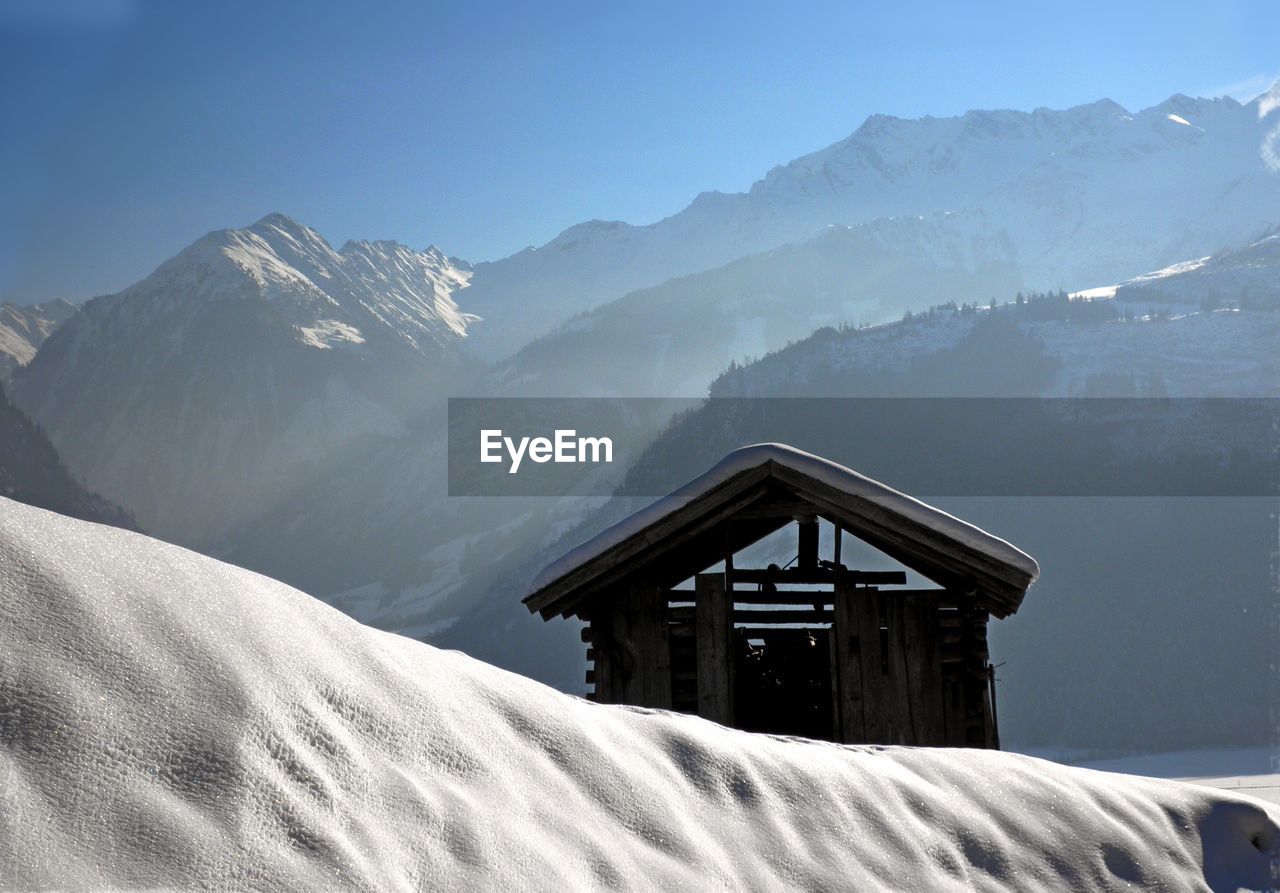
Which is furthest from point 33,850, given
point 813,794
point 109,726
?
point 813,794

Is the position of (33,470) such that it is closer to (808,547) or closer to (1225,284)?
(1225,284)

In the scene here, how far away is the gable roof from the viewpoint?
8.73 meters

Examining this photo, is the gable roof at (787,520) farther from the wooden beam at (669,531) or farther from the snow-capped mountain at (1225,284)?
the snow-capped mountain at (1225,284)

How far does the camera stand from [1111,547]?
340 feet

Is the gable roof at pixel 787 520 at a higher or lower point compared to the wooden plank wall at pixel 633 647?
higher

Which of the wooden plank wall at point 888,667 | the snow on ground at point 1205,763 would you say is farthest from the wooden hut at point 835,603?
the snow on ground at point 1205,763

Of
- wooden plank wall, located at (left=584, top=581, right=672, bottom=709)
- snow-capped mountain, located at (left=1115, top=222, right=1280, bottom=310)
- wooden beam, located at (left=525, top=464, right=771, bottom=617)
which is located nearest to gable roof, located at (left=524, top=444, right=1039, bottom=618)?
wooden beam, located at (left=525, top=464, right=771, bottom=617)

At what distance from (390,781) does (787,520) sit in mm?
7538

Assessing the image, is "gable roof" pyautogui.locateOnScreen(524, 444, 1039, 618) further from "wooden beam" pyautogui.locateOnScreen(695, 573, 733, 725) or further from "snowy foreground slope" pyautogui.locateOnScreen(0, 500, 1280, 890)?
"snowy foreground slope" pyautogui.locateOnScreen(0, 500, 1280, 890)

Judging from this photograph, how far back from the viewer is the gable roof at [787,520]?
28.7ft

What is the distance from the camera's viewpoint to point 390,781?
2691mm

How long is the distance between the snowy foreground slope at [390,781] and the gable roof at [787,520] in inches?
188

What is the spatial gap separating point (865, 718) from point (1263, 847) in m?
5.47

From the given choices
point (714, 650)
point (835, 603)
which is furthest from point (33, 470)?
point (835, 603)
